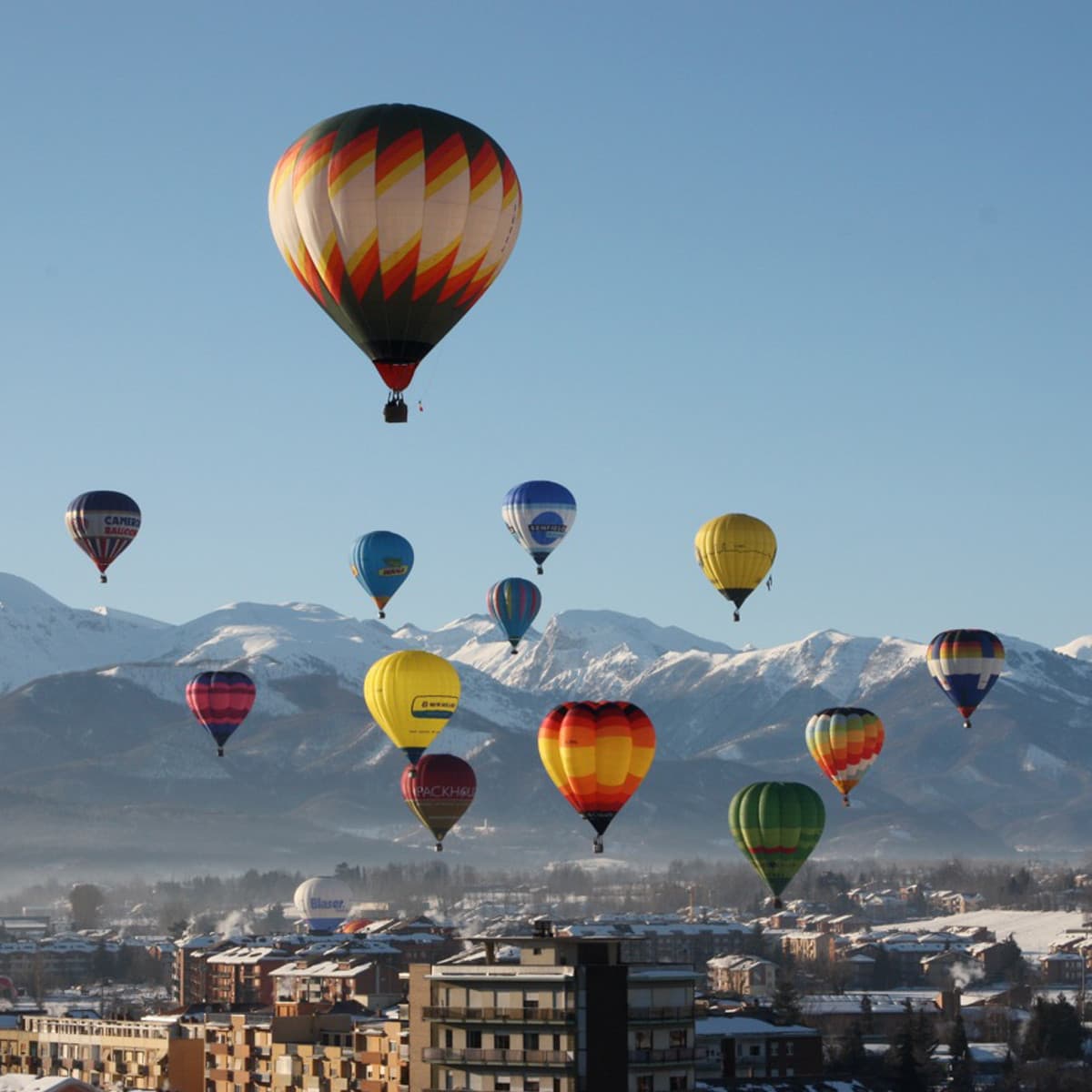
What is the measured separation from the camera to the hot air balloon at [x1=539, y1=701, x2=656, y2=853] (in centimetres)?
5891

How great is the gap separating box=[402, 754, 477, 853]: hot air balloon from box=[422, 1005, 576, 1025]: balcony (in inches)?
894

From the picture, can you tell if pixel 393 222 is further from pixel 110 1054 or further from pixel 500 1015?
pixel 110 1054

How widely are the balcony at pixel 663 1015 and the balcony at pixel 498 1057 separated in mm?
1754

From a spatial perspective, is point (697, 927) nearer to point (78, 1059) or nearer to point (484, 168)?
point (78, 1059)

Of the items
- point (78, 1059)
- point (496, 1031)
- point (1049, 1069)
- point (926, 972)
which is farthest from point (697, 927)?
point (496, 1031)

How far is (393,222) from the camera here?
4266cm

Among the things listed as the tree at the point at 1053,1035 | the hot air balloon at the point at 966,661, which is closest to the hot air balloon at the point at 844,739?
the hot air balloon at the point at 966,661

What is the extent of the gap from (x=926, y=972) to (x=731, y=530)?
9365cm

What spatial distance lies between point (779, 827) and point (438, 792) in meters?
10.8

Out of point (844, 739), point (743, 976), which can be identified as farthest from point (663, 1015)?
point (743, 976)

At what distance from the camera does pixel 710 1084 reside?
243ft

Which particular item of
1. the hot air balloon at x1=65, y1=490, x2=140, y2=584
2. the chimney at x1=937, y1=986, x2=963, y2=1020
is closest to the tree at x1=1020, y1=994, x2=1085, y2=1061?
the chimney at x1=937, y1=986, x2=963, y2=1020

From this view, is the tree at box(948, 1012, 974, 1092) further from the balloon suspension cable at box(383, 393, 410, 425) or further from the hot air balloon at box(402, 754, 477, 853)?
the balloon suspension cable at box(383, 393, 410, 425)

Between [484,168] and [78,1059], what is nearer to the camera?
[484,168]
